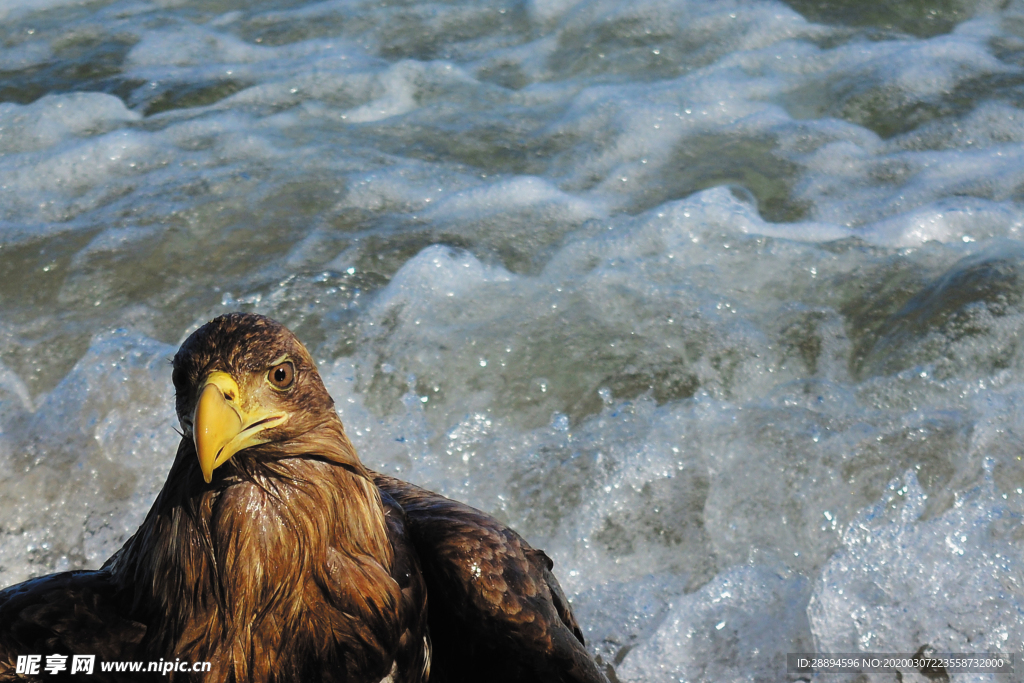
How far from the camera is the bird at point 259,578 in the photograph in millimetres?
1904

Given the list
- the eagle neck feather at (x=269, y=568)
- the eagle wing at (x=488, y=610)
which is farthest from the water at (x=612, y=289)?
the eagle neck feather at (x=269, y=568)

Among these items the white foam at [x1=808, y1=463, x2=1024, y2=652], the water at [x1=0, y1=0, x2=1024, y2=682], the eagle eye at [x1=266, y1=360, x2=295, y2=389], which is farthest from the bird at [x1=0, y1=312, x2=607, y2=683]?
the white foam at [x1=808, y1=463, x2=1024, y2=652]

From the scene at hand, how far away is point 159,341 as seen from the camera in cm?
432

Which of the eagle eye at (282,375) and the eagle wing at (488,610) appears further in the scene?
the eagle wing at (488,610)

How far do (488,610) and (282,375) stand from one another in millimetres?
831

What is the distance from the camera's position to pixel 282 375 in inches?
75.8

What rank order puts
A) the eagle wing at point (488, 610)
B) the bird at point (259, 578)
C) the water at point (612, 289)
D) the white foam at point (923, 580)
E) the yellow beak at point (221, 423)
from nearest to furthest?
the yellow beak at point (221, 423) → the bird at point (259, 578) → the eagle wing at point (488, 610) → the white foam at point (923, 580) → the water at point (612, 289)

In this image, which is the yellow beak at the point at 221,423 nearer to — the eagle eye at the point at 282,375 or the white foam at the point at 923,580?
the eagle eye at the point at 282,375

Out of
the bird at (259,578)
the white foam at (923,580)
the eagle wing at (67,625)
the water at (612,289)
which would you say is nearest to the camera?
the bird at (259,578)

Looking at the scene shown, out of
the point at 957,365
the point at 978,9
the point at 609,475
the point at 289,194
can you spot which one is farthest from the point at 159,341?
the point at 978,9

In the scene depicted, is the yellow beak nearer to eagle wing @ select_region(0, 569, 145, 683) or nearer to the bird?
the bird

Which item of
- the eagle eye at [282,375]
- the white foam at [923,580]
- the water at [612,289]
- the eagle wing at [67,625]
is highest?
the eagle eye at [282,375]

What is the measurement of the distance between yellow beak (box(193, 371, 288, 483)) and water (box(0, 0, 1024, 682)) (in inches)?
70.3

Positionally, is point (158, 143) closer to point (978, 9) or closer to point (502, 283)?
point (502, 283)
